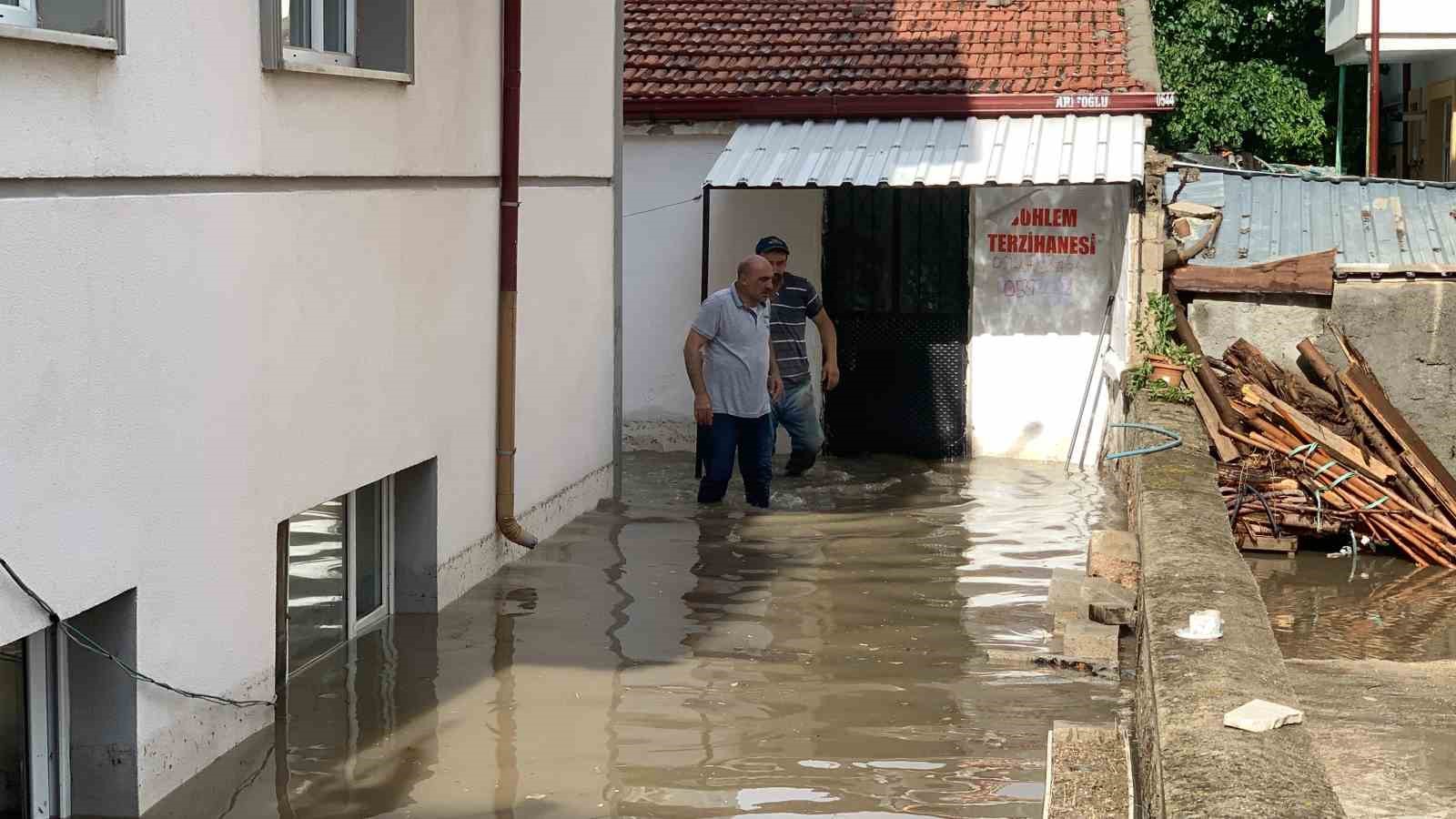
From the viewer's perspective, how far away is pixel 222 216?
6.11m

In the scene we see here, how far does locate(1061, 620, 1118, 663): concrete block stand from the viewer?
757 centimetres

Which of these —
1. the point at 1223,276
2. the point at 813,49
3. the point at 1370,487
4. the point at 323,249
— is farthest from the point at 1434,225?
the point at 323,249

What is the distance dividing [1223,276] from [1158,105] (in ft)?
5.72

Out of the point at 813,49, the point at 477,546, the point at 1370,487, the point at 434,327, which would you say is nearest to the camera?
the point at 434,327

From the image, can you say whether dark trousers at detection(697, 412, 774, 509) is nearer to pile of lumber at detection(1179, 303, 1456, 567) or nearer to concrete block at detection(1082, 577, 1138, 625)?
pile of lumber at detection(1179, 303, 1456, 567)

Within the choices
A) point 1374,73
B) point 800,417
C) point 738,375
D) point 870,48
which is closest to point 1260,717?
point 738,375

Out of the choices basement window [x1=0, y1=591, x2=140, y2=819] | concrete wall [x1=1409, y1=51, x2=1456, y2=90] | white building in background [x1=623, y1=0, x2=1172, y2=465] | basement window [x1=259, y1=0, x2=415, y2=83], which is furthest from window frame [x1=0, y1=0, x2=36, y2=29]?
concrete wall [x1=1409, y1=51, x2=1456, y2=90]

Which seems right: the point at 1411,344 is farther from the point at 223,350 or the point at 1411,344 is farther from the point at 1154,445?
the point at 223,350

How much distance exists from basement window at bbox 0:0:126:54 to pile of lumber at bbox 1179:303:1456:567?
8.39 m

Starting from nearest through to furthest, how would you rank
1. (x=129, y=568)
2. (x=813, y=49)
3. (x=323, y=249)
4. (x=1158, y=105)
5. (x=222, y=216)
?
(x=129, y=568), (x=222, y=216), (x=323, y=249), (x=1158, y=105), (x=813, y=49)

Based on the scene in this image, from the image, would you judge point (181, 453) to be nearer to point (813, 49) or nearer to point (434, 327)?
point (434, 327)

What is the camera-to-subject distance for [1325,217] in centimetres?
1388

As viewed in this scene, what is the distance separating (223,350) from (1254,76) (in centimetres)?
2910

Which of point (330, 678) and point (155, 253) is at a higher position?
point (155, 253)
